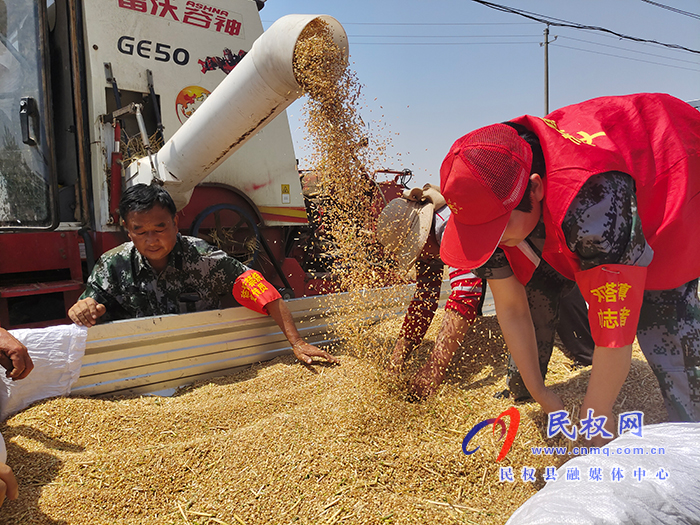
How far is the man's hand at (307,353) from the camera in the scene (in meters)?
2.54

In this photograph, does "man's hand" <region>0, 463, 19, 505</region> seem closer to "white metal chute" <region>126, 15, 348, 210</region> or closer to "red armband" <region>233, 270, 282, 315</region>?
"red armband" <region>233, 270, 282, 315</region>

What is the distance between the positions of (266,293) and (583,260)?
172 cm

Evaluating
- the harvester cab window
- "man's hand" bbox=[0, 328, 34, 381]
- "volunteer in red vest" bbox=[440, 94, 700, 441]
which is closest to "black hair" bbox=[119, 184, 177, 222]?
the harvester cab window

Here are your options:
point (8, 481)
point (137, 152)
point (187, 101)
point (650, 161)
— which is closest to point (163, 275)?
point (137, 152)

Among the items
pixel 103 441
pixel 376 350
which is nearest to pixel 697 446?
pixel 376 350

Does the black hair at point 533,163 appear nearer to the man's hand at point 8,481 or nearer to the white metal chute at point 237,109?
the white metal chute at point 237,109

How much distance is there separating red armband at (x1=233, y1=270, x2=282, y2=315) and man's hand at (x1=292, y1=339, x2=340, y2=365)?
10.6 inches

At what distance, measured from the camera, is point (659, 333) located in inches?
64.4

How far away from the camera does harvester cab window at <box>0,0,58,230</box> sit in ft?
8.93

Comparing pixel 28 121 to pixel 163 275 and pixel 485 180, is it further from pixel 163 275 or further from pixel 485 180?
pixel 485 180

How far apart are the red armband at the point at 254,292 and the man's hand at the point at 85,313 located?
0.71m

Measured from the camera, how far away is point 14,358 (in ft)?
6.27

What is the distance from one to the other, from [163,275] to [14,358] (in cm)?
93

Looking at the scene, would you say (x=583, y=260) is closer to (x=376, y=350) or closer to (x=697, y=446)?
(x=697, y=446)
